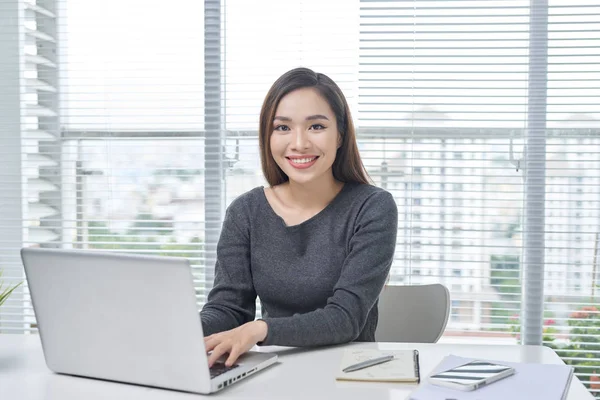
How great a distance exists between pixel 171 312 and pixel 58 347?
0.29 meters

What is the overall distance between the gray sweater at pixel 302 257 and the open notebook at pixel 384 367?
272mm

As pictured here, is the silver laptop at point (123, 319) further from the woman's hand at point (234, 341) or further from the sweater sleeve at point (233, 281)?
the sweater sleeve at point (233, 281)

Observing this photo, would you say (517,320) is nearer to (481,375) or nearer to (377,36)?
(377,36)

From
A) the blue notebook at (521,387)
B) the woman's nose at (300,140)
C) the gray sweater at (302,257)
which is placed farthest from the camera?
the woman's nose at (300,140)

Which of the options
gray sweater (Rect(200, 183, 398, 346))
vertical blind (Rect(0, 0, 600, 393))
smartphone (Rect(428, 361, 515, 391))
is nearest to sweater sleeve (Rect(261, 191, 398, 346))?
gray sweater (Rect(200, 183, 398, 346))

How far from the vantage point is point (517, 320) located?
290 cm

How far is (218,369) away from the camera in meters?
1.31

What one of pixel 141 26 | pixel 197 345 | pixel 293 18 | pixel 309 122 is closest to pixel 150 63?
pixel 141 26

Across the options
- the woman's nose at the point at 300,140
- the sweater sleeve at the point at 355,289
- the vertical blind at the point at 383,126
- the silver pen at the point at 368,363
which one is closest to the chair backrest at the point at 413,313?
the sweater sleeve at the point at 355,289

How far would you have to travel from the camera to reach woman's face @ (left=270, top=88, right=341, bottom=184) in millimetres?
1933

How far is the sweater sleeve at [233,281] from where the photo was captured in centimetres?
183

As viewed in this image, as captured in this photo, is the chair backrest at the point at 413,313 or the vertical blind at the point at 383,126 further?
the vertical blind at the point at 383,126

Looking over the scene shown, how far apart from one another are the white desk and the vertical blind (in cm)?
137

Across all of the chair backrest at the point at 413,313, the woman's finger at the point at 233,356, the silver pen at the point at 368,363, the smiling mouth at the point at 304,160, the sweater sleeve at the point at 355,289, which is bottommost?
the chair backrest at the point at 413,313
